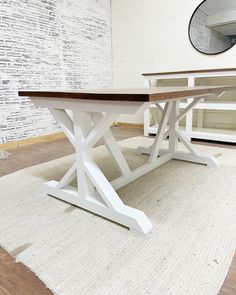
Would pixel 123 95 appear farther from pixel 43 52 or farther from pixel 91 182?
pixel 43 52

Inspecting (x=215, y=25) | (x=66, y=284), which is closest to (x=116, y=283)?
(x=66, y=284)

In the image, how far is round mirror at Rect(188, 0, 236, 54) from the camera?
2625 mm

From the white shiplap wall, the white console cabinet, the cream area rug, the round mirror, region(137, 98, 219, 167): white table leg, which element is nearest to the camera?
the cream area rug

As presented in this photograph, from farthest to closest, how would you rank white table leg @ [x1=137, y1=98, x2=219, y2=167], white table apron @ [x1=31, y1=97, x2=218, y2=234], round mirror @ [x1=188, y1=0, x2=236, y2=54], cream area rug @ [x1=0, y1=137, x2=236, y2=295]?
round mirror @ [x1=188, y1=0, x2=236, y2=54], white table leg @ [x1=137, y1=98, x2=219, y2=167], white table apron @ [x1=31, y1=97, x2=218, y2=234], cream area rug @ [x1=0, y1=137, x2=236, y2=295]

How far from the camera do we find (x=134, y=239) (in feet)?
3.32

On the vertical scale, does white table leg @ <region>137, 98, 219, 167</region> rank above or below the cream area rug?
above

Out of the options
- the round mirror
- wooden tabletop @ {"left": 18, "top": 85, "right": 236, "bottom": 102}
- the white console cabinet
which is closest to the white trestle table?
wooden tabletop @ {"left": 18, "top": 85, "right": 236, "bottom": 102}

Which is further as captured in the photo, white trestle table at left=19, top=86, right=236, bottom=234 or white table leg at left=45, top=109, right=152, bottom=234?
white table leg at left=45, top=109, right=152, bottom=234

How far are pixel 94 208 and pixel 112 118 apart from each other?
48 centimetres

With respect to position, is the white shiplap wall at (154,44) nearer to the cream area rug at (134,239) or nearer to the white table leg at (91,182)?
the cream area rug at (134,239)

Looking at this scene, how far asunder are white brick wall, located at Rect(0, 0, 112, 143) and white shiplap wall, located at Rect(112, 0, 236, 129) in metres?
0.31

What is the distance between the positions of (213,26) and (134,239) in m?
2.71

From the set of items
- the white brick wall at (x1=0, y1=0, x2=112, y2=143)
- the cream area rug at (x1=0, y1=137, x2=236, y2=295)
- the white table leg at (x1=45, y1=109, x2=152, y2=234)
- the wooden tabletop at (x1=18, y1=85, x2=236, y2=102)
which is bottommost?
the cream area rug at (x1=0, y1=137, x2=236, y2=295)

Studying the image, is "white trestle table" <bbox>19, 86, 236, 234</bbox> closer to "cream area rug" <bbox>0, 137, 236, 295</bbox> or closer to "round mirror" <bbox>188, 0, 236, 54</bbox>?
"cream area rug" <bbox>0, 137, 236, 295</bbox>
